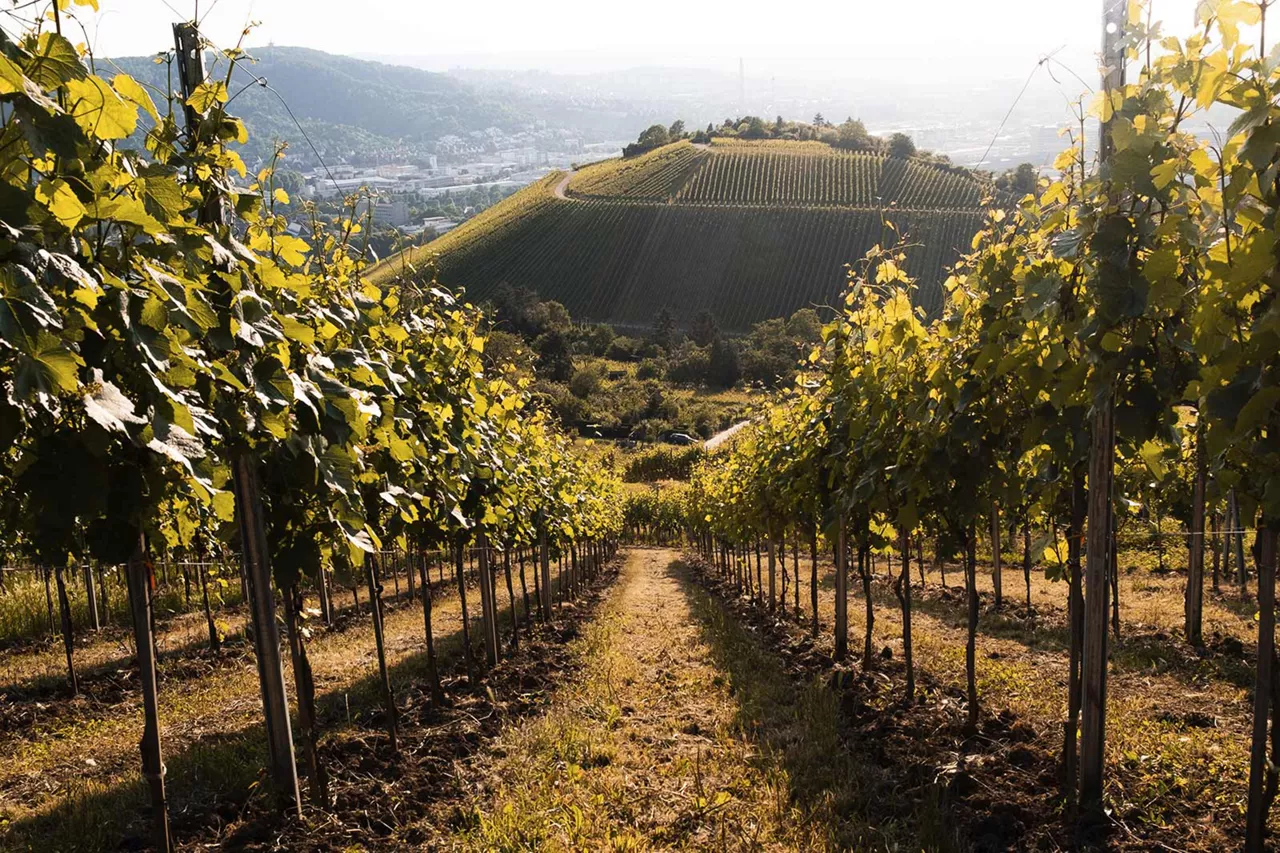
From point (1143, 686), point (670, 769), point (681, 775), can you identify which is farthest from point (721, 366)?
point (681, 775)

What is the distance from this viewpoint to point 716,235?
296ft

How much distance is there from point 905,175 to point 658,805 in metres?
105

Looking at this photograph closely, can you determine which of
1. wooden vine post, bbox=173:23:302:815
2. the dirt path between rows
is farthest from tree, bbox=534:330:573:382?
wooden vine post, bbox=173:23:302:815

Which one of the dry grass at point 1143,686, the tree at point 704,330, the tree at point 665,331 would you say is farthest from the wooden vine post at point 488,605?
the tree at point 665,331

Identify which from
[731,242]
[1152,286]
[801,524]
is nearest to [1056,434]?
[1152,286]

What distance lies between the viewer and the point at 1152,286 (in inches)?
124

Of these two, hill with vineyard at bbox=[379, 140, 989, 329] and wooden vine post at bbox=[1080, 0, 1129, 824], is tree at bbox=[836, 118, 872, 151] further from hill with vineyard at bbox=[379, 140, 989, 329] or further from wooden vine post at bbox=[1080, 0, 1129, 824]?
wooden vine post at bbox=[1080, 0, 1129, 824]

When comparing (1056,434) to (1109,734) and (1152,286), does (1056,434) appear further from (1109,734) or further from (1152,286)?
(1109,734)

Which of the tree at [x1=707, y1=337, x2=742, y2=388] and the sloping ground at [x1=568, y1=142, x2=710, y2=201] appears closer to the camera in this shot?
the tree at [x1=707, y1=337, x2=742, y2=388]

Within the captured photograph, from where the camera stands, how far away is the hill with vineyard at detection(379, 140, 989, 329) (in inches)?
3228

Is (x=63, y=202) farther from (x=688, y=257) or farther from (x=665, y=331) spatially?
(x=688, y=257)

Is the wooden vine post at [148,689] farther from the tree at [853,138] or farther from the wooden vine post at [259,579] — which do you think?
the tree at [853,138]

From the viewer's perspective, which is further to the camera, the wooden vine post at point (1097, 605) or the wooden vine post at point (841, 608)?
the wooden vine post at point (841, 608)

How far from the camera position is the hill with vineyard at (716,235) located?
8200cm
